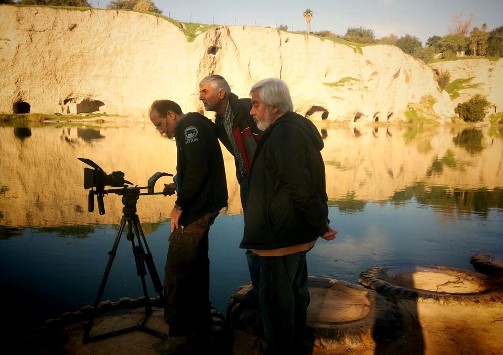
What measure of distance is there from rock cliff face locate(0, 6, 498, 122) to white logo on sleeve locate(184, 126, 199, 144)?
132ft

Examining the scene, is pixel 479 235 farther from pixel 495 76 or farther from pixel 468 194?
pixel 495 76

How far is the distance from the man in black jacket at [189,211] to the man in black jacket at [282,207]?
650 mm

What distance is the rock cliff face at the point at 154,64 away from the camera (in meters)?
38.2

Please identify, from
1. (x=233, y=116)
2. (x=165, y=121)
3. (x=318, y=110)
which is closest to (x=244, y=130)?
(x=233, y=116)

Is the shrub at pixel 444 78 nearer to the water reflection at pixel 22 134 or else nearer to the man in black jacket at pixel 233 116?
the water reflection at pixel 22 134

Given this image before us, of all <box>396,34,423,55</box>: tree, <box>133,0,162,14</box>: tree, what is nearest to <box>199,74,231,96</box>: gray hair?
Result: <box>133,0,162,14</box>: tree

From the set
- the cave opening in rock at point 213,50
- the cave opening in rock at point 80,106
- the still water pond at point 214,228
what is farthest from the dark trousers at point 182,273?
the cave opening in rock at point 80,106

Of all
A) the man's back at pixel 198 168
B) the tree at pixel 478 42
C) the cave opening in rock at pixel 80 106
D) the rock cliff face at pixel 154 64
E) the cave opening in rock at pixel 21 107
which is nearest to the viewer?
the man's back at pixel 198 168

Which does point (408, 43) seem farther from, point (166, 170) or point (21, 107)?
point (166, 170)

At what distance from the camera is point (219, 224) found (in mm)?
7766

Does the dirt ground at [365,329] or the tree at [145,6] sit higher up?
the tree at [145,6]

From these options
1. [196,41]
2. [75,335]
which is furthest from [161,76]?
[75,335]

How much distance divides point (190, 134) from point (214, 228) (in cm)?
453

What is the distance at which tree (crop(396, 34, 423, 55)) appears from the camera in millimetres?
93688
